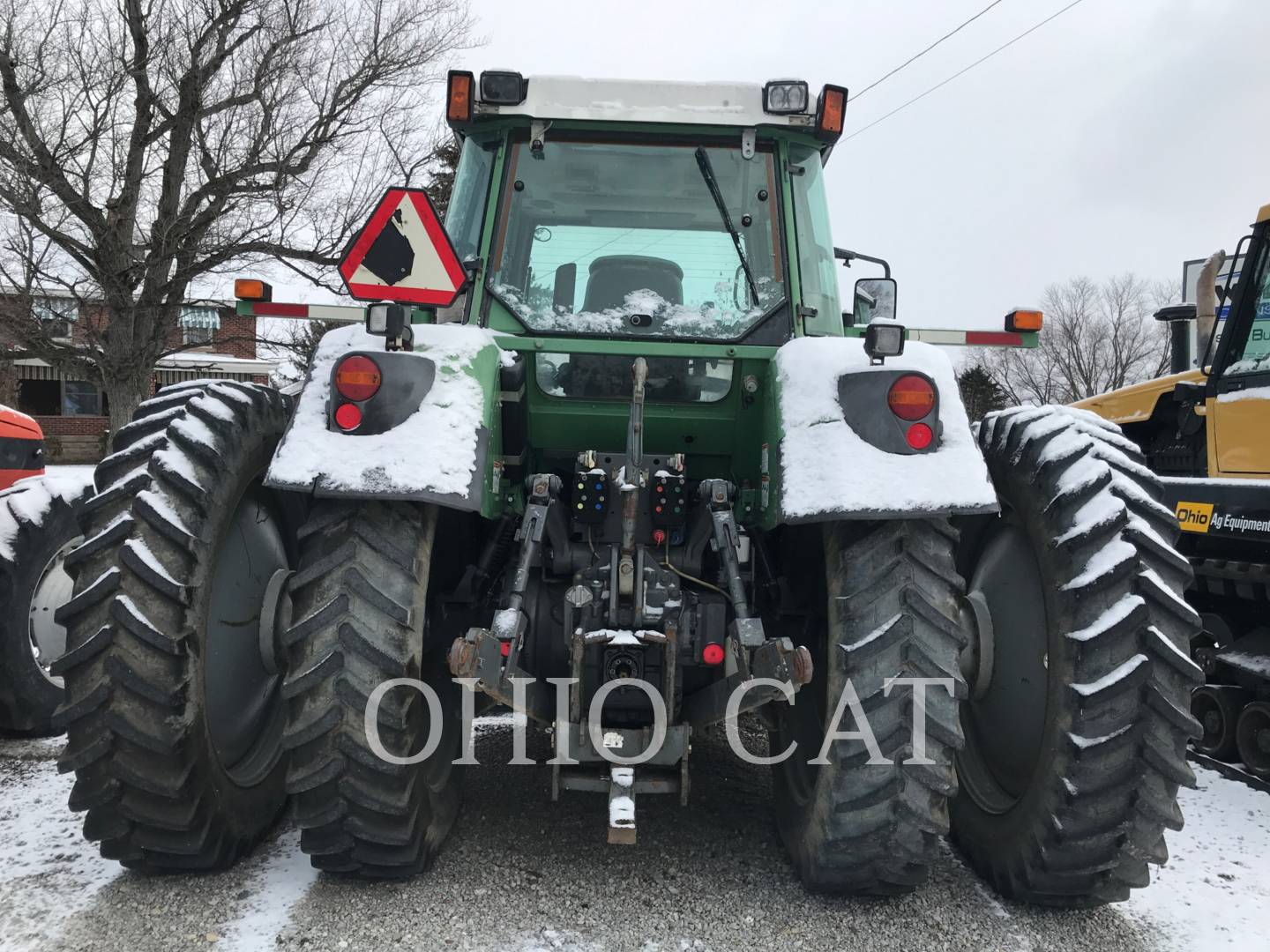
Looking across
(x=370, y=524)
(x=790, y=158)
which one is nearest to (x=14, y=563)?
(x=370, y=524)

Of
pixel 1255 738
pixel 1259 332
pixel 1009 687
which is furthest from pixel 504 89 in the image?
pixel 1255 738

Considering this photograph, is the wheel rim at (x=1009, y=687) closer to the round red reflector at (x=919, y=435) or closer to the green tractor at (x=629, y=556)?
the green tractor at (x=629, y=556)

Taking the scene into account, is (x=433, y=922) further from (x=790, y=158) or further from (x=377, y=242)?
(x=790, y=158)

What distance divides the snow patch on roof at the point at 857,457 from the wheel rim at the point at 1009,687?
1.85ft

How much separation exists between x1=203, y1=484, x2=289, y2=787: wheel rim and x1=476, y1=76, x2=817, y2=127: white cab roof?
1.78 meters

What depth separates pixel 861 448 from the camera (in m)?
2.93

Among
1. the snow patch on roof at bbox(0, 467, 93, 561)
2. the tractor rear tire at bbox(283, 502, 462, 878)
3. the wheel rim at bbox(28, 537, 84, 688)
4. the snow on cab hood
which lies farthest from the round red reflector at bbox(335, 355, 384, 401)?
the wheel rim at bbox(28, 537, 84, 688)

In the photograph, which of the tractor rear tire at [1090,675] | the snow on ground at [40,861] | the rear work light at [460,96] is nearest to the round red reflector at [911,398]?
the tractor rear tire at [1090,675]

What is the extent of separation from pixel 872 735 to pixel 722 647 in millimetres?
604

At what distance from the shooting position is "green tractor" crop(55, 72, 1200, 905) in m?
2.85

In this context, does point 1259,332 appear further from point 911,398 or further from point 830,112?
point 911,398

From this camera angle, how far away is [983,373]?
120 ft

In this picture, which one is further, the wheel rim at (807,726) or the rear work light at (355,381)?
the wheel rim at (807,726)

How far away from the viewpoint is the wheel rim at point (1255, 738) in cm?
493
